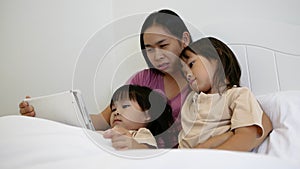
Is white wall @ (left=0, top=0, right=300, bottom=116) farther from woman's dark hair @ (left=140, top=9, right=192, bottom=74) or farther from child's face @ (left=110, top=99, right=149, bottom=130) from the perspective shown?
child's face @ (left=110, top=99, right=149, bottom=130)

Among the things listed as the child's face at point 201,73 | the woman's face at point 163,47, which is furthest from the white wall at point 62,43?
the child's face at point 201,73

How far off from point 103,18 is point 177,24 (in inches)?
20.2

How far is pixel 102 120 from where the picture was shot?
3.69ft

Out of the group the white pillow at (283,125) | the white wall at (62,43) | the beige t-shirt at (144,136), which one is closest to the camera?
the white pillow at (283,125)

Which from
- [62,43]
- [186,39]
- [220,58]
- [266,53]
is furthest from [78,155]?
[62,43]

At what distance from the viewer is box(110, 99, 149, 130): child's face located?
97 centimetres

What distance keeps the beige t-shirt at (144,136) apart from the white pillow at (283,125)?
1.01 ft

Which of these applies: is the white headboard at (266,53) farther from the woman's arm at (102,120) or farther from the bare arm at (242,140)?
the woman's arm at (102,120)

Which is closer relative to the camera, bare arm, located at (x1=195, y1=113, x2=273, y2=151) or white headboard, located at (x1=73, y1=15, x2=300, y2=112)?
bare arm, located at (x1=195, y1=113, x2=273, y2=151)

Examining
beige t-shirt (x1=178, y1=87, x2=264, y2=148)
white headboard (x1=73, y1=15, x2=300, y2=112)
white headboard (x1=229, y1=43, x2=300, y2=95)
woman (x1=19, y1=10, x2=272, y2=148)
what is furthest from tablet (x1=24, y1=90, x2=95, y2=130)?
white headboard (x1=229, y1=43, x2=300, y2=95)

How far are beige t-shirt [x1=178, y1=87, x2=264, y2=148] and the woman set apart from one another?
4.7 inches

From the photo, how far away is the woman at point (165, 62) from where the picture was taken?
3.44 ft

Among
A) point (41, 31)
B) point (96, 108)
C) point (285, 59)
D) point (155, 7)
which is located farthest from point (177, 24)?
point (41, 31)

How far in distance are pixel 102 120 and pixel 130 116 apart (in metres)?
0.20
